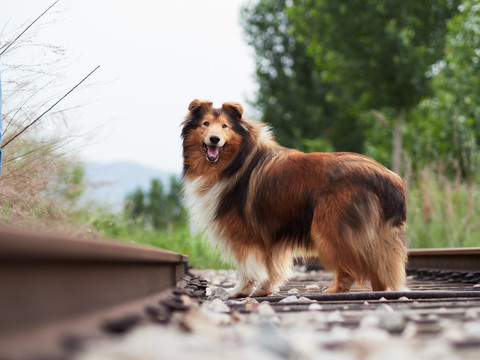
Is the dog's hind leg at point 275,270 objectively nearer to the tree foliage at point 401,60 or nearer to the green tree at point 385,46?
the tree foliage at point 401,60

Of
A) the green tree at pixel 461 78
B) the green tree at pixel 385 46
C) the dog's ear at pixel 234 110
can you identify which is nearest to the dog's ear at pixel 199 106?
the dog's ear at pixel 234 110

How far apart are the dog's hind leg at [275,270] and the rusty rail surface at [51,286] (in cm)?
253

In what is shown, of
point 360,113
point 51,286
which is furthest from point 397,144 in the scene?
point 51,286

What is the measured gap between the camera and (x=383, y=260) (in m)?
4.63

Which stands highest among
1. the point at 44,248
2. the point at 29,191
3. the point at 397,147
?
the point at 397,147

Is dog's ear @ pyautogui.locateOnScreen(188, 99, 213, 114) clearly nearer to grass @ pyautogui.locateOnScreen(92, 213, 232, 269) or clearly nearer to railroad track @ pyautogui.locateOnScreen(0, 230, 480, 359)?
railroad track @ pyautogui.locateOnScreen(0, 230, 480, 359)

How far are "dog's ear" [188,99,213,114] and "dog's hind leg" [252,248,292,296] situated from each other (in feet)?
4.77

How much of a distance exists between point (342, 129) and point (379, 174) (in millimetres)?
33842

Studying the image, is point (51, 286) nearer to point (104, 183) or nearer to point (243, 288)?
point (243, 288)

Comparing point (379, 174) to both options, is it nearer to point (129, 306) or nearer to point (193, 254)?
point (129, 306)

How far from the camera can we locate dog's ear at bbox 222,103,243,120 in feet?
18.0

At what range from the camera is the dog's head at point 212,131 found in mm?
5320

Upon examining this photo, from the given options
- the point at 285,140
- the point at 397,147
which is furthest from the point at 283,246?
the point at 285,140

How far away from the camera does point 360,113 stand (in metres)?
31.2
